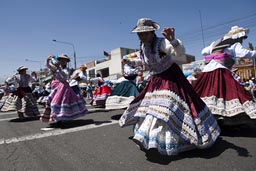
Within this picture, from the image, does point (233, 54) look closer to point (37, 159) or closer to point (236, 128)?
point (236, 128)

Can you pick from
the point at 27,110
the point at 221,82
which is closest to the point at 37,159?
the point at 221,82

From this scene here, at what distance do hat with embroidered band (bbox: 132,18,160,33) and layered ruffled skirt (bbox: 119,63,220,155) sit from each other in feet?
1.98

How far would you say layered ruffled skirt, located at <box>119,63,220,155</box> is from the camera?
283cm

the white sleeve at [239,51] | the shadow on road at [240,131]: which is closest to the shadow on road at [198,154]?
the shadow on road at [240,131]

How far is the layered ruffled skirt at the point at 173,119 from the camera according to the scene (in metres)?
2.83

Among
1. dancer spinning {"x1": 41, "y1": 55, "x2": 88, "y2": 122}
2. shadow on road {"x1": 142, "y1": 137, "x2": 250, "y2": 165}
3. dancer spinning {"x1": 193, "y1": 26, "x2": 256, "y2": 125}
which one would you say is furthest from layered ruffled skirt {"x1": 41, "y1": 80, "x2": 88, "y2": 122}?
dancer spinning {"x1": 193, "y1": 26, "x2": 256, "y2": 125}

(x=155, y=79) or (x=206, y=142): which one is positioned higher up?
(x=155, y=79)

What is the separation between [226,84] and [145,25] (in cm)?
183

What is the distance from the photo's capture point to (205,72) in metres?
4.27

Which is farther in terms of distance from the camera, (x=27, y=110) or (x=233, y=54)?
(x=27, y=110)

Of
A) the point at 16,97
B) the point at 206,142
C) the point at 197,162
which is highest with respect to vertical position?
the point at 16,97

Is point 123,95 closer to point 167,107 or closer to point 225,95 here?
point 225,95

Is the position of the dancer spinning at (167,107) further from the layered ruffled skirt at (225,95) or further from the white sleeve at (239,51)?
the white sleeve at (239,51)

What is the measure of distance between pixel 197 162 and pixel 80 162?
4.73 ft
